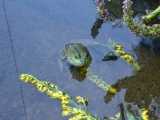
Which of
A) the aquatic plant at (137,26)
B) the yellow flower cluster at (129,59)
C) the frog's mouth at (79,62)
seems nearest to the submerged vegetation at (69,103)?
the frog's mouth at (79,62)

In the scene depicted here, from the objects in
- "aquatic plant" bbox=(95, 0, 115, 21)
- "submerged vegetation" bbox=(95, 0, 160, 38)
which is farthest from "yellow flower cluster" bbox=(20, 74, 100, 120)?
"aquatic plant" bbox=(95, 0, 115, 21)

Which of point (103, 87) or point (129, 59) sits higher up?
point (129, 59)

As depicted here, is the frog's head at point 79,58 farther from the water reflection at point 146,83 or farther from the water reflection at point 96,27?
the water reflection at point 96,27

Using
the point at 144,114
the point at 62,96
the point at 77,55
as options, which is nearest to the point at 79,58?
the point at 77,55

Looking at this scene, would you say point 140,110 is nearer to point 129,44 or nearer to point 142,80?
point 142,80

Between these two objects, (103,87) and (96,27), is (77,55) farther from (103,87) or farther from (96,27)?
(96,27)
